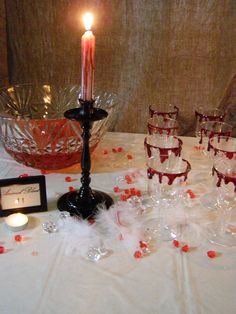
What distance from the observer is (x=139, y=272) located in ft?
2.11

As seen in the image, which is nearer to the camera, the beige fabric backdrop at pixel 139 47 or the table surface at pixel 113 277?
the table surface at pixel 113 277

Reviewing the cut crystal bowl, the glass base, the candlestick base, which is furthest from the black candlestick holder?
the glass base

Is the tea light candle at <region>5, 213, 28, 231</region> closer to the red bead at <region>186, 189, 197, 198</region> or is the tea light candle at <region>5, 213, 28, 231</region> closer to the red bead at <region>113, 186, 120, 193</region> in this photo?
the red bead at <region>113, 186, 120, 193</region>

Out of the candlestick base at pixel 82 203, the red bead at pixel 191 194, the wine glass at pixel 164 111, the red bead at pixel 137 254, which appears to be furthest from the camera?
the wine glass at pixel 164 111

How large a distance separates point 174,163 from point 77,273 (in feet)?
1.14

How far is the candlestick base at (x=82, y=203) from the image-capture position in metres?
0.79

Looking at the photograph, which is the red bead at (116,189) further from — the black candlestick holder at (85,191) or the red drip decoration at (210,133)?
the red drip decoration at (210,133)

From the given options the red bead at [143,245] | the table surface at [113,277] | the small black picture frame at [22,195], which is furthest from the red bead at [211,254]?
the small black picture frame at [22,195]

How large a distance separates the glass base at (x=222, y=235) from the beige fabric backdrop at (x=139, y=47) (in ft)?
2.69

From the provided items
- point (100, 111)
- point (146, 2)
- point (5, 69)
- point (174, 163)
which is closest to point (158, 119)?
point (174, 163)

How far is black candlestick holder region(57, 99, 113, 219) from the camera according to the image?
28.4 inches

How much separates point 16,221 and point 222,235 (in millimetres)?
409

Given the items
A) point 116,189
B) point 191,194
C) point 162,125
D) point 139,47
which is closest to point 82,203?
point 116,189

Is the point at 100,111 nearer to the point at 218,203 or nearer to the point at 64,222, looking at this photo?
the point at 64,222
